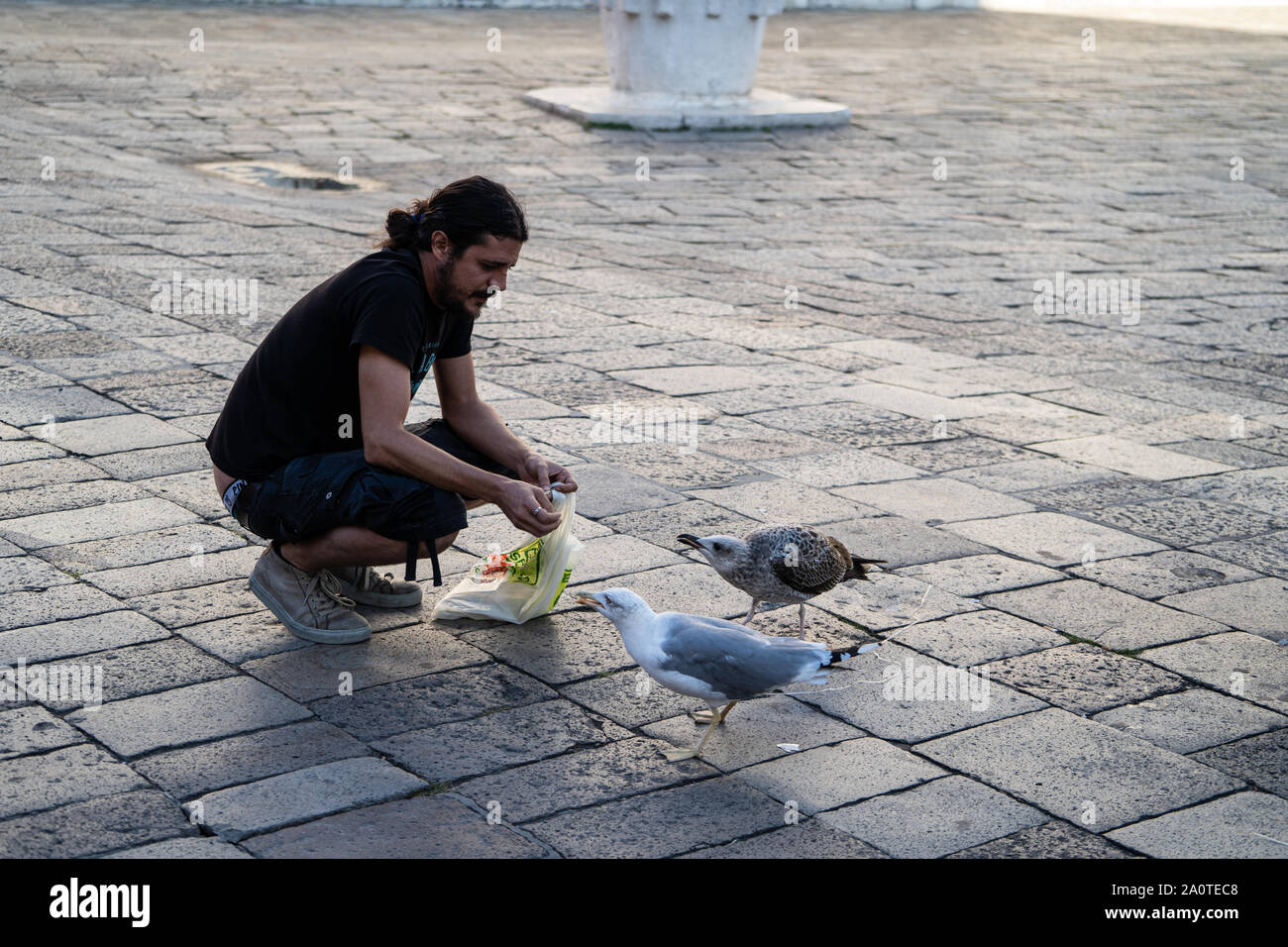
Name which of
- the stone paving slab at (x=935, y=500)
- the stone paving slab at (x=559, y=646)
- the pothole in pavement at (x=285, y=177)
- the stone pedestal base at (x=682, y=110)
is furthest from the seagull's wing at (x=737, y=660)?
the stone pedestal base at (x=682, y=110)

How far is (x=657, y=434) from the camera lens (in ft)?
18.0

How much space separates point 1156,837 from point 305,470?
220cm

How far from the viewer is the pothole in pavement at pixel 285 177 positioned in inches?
413

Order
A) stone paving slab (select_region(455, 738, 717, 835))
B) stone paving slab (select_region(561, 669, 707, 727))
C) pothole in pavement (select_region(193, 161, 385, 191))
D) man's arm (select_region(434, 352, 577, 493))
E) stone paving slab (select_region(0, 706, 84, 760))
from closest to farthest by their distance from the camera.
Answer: stone paving slab (select_region(455, 738, 717, 835)) → stone paving slab (select_region(0, 706, 84, 760)) → stone paving slab (select_region(561, 669, 707, 727)) → man's arm (select_region(434, 352, 577, 493)) → pothole in pavement (select_region(193, 161, 385, 191))

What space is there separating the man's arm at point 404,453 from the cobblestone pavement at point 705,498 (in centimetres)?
43

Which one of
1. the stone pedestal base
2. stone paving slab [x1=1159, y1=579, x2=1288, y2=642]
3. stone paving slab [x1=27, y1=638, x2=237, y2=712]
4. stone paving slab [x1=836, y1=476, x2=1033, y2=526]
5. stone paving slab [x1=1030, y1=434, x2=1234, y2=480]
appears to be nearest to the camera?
stone paving slab [x1=27, y1=638, x2=237, y2=712]

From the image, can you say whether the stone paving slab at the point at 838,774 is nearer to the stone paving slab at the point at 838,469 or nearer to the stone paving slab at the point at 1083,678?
the stone paving slab at the point at 1083,678

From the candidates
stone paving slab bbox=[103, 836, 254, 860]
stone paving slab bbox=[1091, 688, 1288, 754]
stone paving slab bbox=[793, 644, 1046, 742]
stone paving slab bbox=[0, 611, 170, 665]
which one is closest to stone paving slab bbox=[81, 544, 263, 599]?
stone paving slab bbox=[0, 611, 170, 665]

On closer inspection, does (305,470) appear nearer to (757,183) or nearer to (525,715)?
(525,715)

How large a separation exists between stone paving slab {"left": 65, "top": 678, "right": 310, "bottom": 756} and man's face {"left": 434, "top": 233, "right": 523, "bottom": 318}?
108 cm

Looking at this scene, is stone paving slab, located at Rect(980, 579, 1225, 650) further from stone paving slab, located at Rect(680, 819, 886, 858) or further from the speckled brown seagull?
stone paving slab, located at Rect(680, 819, 886, 858)

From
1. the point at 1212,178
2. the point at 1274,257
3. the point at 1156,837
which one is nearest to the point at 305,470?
the point at 1156,837

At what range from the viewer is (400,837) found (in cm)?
274

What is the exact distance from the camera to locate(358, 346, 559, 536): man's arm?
3.43m
